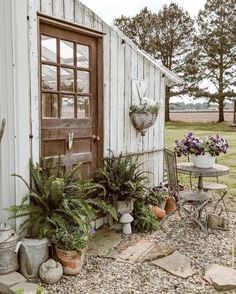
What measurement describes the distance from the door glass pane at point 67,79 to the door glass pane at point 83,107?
0.55 feet

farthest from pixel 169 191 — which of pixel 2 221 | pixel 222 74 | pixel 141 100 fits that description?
pixel 222 74

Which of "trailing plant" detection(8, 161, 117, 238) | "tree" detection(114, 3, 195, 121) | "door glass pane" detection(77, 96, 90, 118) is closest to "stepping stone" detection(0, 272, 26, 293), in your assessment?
"trailing plant" detection(8, 161, 117, 238)

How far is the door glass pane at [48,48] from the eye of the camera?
3254 millimetres

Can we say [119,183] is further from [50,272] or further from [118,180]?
[50,272]

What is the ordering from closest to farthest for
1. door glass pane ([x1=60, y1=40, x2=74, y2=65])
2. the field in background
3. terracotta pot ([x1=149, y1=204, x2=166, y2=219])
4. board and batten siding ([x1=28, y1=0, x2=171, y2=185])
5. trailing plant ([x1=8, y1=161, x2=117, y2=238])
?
trailing plant ([x1=8, y1=161, x2=117, y2=238]) < board and batten siding ([x1=28, y1=0, x2=171, y2=185]) < door glass pane ([x1=60, y1=40, x2=74, y2=65]) < terracotta pot ([x1=149, y1=204, x2=166, y2=219]) < the field in background

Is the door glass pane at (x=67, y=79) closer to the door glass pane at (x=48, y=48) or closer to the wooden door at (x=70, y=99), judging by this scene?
the wooden door at (x=70, y=99)

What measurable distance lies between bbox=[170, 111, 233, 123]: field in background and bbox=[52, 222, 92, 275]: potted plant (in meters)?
19.4

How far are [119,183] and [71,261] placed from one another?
3.71 feet

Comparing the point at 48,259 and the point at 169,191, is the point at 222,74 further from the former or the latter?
the point at 48,259

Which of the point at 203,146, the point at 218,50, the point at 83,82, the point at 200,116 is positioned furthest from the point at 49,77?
the point at 200,116

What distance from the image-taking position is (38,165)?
124 inches

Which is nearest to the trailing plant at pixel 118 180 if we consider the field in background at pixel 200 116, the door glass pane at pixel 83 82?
the door glass pane at pixel 83 82

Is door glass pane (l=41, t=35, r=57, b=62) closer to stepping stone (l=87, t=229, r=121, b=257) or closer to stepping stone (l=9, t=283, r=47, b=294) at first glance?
stepping stone (l=87, t=229, r=121, b=257)

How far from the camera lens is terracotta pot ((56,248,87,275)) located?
2.87m
